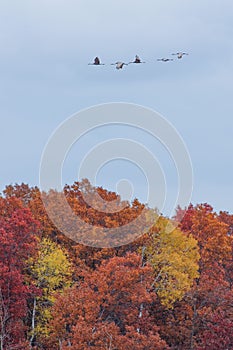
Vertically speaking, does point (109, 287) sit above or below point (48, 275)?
below

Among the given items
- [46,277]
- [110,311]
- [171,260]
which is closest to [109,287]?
[110,311]

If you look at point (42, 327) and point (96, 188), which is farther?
point (96, 188)

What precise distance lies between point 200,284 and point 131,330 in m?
8.72

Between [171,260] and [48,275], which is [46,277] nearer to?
[48,275]

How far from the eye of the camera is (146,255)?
57.1 m

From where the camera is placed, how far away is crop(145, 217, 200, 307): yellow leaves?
54.4 m

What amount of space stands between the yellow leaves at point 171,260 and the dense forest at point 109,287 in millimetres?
64

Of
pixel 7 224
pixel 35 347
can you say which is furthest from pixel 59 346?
pixel 7 224

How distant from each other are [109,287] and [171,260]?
21.5 feet

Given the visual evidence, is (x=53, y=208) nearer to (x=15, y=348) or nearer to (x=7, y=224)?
(x=7, y=224)

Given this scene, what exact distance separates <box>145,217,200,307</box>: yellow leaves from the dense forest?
0.06 metres

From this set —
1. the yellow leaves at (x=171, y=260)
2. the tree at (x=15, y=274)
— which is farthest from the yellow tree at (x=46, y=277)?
the yellow leaves at (x=171, y=260)

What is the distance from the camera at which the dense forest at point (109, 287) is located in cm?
4838

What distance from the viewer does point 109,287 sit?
165ft
